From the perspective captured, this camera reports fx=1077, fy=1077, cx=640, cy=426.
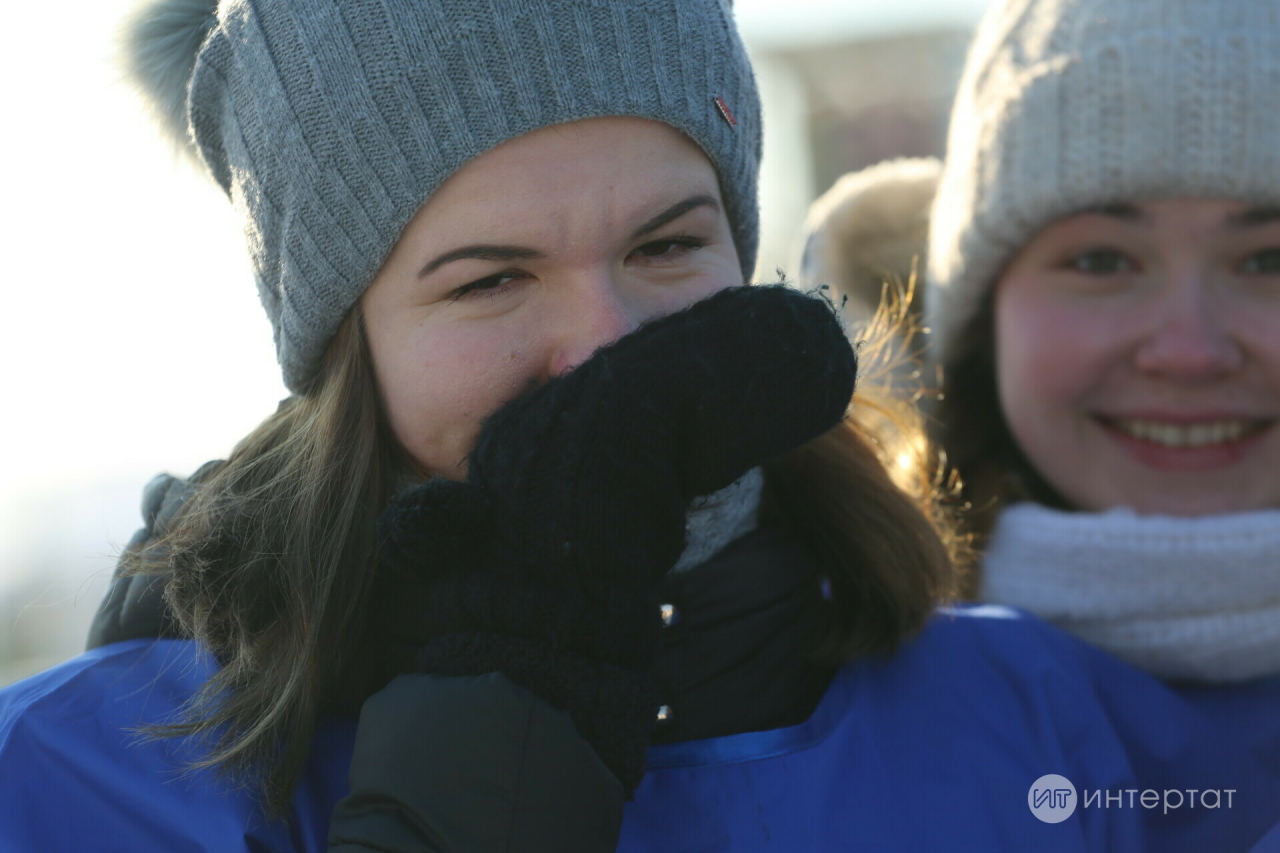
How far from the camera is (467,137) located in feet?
4.54

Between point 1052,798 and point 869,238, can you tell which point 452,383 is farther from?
point 869,238

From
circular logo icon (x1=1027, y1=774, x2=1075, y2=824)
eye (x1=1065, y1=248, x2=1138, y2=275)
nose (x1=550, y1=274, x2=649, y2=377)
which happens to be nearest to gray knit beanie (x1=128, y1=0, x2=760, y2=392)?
nose (x1=550, y1=274, x2=649, y2=377)

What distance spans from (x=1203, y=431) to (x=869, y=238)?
954 mm

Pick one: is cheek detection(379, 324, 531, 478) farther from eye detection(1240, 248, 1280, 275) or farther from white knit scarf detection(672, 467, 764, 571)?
eye detection(1240, 248, 1280, 275)

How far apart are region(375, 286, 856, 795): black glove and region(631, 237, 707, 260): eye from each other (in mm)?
151

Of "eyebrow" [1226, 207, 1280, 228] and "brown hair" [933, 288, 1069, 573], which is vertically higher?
"eyebrow" [1226, 207, 1280, 228]

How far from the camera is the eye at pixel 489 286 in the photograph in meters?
1.41

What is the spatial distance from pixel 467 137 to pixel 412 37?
5.9 inches

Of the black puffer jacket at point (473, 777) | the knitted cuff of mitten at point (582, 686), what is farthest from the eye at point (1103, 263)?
the black puffer jacket at point (473, 777)

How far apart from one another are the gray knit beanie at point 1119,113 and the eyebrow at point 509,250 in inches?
36.6

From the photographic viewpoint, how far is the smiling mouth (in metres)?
2.07

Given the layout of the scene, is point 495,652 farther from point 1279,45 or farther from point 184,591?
point 1279,45

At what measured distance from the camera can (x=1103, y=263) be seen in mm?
2094

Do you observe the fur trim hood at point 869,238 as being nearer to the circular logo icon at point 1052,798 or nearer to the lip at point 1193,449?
the lip at point 1193,449
